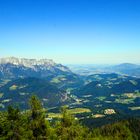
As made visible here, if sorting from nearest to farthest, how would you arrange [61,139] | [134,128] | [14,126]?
[14,126], [61,139], [134,128]

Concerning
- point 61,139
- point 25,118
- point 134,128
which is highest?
point 25,118

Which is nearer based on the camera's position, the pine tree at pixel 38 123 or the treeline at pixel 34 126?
the treeline at pixel 34 126

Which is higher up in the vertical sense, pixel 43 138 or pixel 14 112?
pixel 14 112

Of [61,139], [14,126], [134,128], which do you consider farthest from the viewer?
[134,128]

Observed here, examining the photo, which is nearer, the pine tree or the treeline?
the treeline

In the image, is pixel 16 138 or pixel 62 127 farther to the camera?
pixel 62 127

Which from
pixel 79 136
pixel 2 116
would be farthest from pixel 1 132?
pixel 79 136

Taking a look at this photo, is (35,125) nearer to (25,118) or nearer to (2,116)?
(25,118)

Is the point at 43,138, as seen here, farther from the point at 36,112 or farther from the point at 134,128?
the point at 134,128

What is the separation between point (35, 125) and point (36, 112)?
6.95ft

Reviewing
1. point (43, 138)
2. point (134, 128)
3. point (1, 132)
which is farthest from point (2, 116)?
point (134, 128)

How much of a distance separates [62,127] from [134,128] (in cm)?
14572

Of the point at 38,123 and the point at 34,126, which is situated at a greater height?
the point at 38,123

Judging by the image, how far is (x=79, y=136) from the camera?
51.6m
